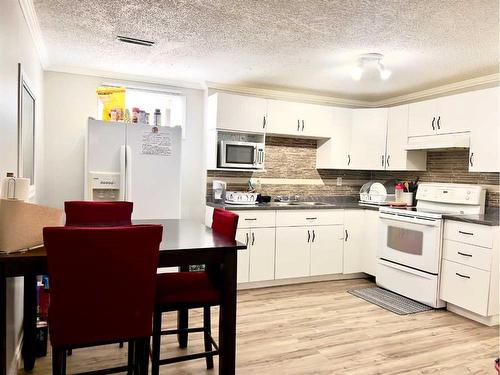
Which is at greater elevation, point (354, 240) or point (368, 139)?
point (368, 139)

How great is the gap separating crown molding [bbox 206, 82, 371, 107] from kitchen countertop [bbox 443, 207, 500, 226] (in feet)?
7.19

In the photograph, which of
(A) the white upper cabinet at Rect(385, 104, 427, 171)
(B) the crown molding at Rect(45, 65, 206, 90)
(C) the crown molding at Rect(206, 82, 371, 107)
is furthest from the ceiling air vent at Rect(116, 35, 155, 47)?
(A) the white upper cabinet at Rect(385, 104, 427, 171)

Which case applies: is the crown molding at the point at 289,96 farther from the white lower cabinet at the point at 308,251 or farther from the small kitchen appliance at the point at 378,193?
the white lower cabinet at the point at 308,251

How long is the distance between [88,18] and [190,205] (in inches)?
93.1

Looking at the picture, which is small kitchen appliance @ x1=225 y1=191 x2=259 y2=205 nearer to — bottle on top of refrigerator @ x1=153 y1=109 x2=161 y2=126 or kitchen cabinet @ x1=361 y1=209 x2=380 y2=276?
bottle on top of refrigerator @ x1=153 y1=109 x2=161 y2=126

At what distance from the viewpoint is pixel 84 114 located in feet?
13.3

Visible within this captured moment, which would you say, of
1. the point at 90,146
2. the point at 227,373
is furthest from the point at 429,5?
the point at 90,146

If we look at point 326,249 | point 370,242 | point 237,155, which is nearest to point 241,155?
point 237,155

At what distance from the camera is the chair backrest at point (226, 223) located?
2.27m

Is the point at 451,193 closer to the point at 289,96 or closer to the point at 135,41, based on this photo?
the point at 289,96

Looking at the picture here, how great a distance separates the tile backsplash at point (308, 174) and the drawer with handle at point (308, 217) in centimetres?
63

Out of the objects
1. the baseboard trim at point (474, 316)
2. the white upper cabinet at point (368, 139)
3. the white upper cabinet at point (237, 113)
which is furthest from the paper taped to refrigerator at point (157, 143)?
the baseboard trim at point (474, 316)

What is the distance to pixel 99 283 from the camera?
5.25 feet

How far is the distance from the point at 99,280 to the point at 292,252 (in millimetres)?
2875
